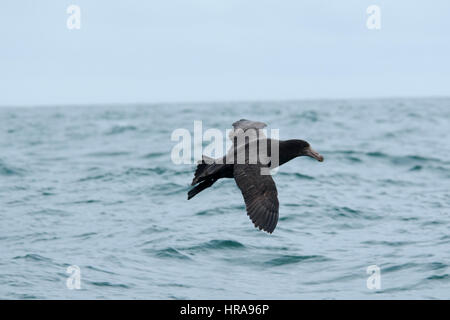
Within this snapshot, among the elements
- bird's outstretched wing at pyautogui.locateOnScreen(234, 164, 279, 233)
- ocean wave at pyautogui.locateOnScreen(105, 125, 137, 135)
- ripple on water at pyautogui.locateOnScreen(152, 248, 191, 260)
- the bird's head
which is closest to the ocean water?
ripple on water at pyautogui.locateOnScreen(152, 248, 191, 260)

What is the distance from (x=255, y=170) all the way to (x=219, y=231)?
4.12 meters

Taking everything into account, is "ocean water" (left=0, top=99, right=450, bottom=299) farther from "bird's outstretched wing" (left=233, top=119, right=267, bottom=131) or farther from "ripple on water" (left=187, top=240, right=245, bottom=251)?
"bird's outstretched wing" (left=233, top=119, right=267, bottom=131)

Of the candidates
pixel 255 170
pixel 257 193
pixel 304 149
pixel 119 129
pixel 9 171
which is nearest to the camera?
pixel 257 193

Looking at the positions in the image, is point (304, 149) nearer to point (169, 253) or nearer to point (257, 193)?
point (257, 193)

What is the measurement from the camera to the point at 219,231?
555 inches

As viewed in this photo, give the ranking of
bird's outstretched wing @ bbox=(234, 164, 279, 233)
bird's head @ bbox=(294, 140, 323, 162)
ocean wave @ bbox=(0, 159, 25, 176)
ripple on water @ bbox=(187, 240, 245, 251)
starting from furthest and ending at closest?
ocean wave @ bbox=(0, 159, 25, 176)
ripple on water @ bbox=(187, 240, 245, 251)
bird's head @ bbox=(294, 140, 323, 162)
bird's outstretched wing @ bbox=(234, 164, 279, 233)

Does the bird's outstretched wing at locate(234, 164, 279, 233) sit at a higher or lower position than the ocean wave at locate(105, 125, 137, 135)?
higher

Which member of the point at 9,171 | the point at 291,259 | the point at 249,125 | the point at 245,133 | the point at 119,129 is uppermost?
the point at 249,125

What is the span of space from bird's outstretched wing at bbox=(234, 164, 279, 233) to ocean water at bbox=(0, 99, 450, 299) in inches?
57.8

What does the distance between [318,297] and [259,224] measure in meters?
1.73

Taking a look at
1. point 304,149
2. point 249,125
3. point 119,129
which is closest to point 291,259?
point 304,149

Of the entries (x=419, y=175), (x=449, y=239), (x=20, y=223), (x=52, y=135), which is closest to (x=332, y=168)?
(x=419, y=175)

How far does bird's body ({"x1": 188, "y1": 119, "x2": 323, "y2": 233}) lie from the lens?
32.5 ft
